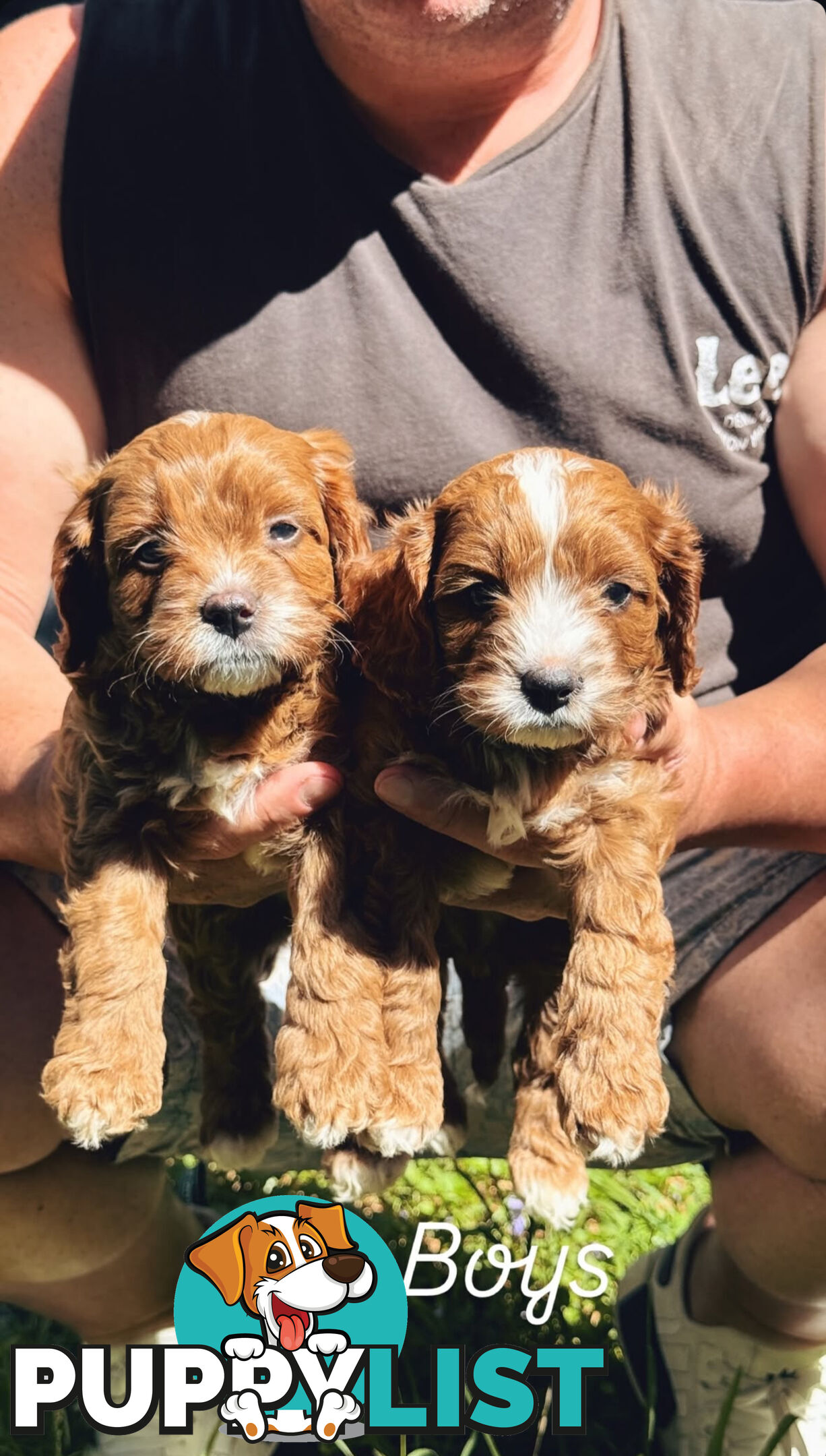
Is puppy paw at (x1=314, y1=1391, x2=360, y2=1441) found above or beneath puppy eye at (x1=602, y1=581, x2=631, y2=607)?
beneath

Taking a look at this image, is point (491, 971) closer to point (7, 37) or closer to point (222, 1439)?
point (222, 1439)

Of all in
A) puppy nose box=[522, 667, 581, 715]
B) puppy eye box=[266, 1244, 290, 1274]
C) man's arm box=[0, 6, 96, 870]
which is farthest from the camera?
man's arm box=[0, 6, 96, 870]

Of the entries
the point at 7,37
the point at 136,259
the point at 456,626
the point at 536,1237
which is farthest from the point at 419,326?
the point at 536,1237

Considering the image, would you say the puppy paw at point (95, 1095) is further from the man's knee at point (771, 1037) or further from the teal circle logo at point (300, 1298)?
the man's knee at point (771, 1037)

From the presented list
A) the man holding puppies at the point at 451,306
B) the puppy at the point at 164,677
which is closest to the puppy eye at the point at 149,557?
the puppy at the point at 164,677

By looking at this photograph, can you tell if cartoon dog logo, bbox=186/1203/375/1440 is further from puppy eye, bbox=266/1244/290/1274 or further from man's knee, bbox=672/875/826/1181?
man's knee, bbox=672/875/826/1181

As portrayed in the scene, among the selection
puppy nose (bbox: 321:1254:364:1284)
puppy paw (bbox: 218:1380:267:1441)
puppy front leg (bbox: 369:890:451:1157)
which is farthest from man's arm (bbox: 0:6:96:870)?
puppy paw (bbox: 218:1380:267:1441)
